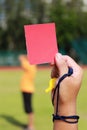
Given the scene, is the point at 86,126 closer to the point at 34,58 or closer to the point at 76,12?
the point at 34,58

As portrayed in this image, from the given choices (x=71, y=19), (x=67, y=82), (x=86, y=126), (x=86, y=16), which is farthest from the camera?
(x=86, y=16)

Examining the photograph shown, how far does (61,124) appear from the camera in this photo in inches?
79.0

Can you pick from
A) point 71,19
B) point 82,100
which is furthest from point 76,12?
point 82,100

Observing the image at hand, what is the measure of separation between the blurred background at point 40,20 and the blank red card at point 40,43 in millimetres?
44480

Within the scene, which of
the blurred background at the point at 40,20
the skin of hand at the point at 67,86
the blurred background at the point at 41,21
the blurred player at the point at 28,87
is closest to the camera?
the skin of hand at the point at 67,86

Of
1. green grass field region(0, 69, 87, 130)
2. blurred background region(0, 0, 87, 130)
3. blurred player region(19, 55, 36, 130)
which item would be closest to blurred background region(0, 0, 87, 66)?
blurred background region(0, 0, 87, 130)

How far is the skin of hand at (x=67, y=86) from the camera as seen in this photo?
1.98 meters

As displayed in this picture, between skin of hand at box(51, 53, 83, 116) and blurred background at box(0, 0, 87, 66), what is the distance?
44501 mm

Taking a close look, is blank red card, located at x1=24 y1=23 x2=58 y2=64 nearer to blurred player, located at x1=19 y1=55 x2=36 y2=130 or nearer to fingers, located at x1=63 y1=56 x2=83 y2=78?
fingers, located at x1=63 y1=56 x2=83 y2=78

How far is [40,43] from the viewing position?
80.6 inches

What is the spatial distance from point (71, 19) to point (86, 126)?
153 ft

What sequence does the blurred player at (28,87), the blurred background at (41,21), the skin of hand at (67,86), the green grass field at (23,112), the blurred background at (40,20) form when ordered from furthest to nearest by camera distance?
the blurred background at (40,20), the blurred background at (41,21), the green grass field at (23,112), the blurred player at (28,87), the skin of hand at (67,86)

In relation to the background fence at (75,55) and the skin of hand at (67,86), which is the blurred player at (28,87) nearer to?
the skin of hand at (67,86)

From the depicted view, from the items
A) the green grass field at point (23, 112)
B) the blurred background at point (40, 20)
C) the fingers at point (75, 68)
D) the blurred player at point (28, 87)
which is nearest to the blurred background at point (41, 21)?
the blurred background at point (40, 20)
